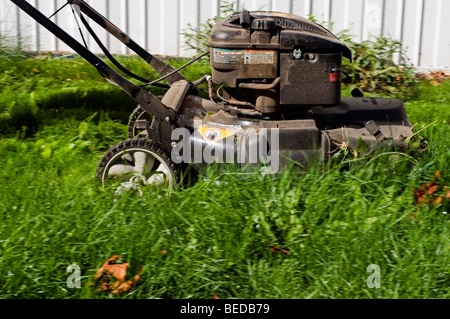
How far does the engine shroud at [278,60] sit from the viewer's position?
399 cm

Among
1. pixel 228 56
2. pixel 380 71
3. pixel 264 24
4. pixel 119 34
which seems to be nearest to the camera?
pixel 264 24

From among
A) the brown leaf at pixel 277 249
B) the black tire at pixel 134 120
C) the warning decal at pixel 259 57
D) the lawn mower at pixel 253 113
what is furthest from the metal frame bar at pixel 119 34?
the brown leaf at pixel 277 249

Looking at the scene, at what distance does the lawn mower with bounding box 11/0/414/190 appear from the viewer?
3.92m

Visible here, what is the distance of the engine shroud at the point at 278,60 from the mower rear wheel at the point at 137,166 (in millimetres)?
587

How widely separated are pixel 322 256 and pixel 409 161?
3.12 feet

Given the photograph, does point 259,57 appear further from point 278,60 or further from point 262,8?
point 262,8

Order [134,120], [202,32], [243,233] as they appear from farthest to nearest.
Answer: [202,32] → [134,120] → [243,233]

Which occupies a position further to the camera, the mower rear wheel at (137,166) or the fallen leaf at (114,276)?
the mower rear wheel at (137,166)

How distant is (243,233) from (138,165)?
0.89 meters

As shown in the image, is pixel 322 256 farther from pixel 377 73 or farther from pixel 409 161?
pixel 377 73

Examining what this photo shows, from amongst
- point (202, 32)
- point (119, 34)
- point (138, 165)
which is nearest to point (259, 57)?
point (138, 165)

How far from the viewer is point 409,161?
3926 mm

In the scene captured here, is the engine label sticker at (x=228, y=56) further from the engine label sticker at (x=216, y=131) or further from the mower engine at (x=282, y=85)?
the engine label sticker at (x=216, y=131)

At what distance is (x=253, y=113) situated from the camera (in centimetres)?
415
